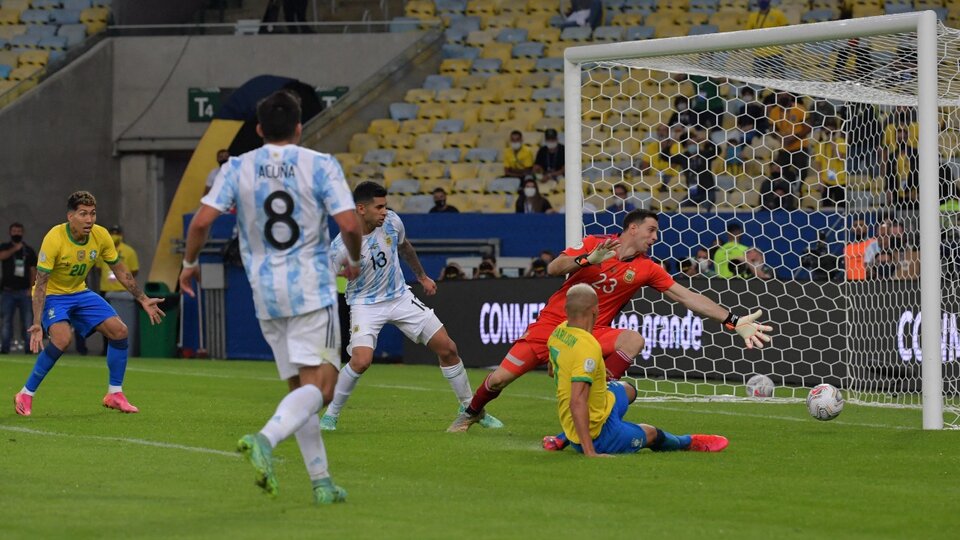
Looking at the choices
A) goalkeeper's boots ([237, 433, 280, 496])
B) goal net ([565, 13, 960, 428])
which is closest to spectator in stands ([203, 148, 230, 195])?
goal net ([565, 13, 960, 428])

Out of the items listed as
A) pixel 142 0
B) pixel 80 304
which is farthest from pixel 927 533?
pixel 142 0

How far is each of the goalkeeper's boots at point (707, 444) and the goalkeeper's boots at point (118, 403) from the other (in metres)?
5.27

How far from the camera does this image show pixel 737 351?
1838 centimetres

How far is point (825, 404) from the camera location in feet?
39.6

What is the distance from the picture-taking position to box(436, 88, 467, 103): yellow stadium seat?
92.8 ft

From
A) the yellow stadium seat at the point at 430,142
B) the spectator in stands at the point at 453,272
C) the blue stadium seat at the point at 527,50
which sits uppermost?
the blue stadium seat at the point at 527,50

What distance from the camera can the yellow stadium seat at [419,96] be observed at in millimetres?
28469

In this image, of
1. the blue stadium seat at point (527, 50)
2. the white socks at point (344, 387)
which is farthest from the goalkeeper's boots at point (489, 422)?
the blue stadium seat at point (527, 50)

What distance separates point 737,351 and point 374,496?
35.2ft

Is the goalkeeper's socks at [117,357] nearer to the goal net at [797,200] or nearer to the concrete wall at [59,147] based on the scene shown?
the goal net at [797,200]

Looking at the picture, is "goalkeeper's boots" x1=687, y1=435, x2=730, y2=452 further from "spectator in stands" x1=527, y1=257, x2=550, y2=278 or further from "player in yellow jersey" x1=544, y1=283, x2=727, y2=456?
"spectator in stands" x1=527, y1=257, x2=550, y2=278

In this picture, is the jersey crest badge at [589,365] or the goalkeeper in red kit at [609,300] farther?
the goalkeeper in red kit at [609,300]

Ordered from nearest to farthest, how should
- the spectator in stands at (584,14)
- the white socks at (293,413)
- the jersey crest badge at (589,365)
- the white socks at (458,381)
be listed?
the white socks at (293,413) → the jersey crest badge at (589,365) → the white socks at (458,381) → the spectator in stands at (584,14)

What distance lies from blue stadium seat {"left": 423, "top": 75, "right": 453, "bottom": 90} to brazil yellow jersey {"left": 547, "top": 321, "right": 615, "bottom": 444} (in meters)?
19.0
